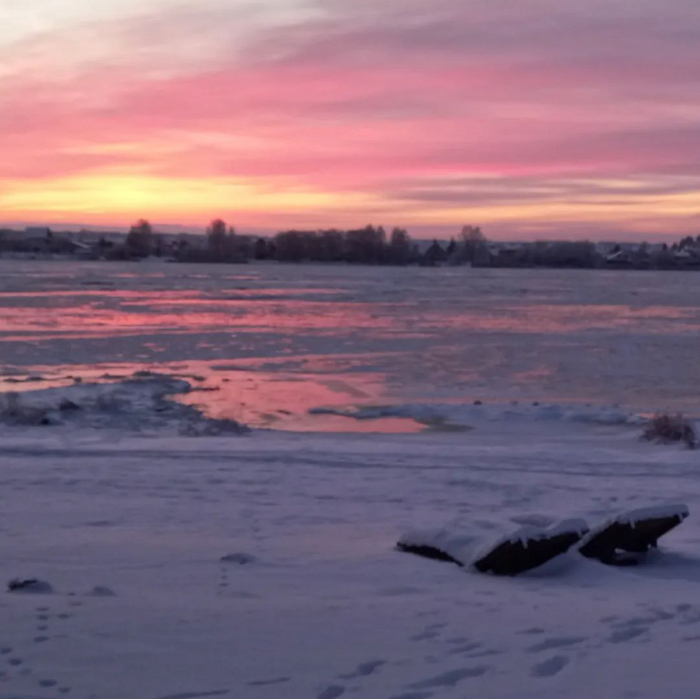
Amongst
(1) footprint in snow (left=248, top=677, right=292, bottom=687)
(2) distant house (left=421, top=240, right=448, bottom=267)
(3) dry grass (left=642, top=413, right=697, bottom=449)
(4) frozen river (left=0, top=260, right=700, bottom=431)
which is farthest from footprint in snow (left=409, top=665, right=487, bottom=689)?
(2) distant house (left=421, top=240, right=448, bottom=267)

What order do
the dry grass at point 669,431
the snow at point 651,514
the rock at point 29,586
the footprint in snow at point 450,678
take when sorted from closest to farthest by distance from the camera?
the footprint in snow at point 450,678, the rock at point 29,586, the snow at point 651,514, the dry grass at point 669,431

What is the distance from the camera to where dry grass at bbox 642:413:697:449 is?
524 inches

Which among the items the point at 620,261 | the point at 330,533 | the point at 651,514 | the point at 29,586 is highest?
the point at 620,261

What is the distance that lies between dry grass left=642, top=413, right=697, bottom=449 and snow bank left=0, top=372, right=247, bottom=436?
17.4ft

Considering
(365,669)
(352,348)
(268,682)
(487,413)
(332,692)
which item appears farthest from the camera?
(352,348)

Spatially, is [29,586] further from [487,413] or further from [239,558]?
[487,413]

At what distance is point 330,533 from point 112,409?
27.0ft

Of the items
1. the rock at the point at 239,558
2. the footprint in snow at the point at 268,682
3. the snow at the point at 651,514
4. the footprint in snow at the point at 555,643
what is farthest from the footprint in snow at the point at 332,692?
the snow at the point at 651,514

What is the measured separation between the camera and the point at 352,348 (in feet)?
82.8

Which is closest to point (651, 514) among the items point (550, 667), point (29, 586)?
point (550, 667)

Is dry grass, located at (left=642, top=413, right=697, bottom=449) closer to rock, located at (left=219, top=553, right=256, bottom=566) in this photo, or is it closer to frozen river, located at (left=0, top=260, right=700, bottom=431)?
frozen river, located at (left=0, top=260, right=700, bottom=431)

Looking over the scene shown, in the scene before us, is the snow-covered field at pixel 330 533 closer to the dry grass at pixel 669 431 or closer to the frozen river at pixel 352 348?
the frozen river at pixel 352 348

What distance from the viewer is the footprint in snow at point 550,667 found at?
487cm

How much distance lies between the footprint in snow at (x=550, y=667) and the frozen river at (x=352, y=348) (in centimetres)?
982
